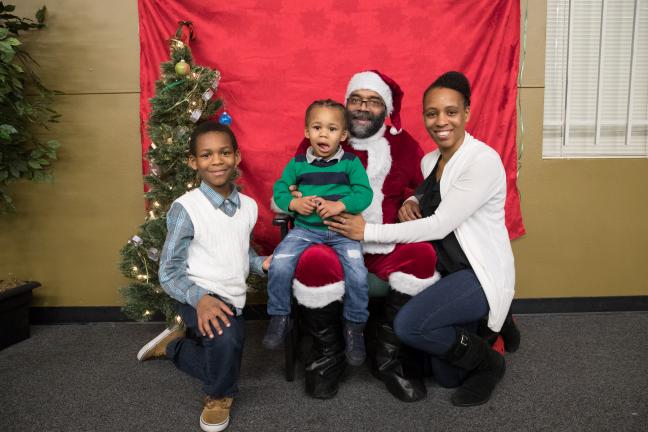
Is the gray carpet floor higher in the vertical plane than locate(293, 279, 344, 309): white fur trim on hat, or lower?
lower

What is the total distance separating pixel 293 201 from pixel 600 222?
221 centimetres

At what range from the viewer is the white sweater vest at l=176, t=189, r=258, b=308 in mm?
1907

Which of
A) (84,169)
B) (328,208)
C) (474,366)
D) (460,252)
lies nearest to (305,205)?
(328,208)

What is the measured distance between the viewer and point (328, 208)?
2070 mm

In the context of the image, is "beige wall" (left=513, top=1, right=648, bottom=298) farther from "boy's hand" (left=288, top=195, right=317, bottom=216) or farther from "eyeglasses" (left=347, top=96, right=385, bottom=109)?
"boy's hand" (left=288, top=195, right=317, bottom=216)

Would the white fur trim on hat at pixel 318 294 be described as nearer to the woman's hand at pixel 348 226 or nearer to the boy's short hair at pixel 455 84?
the woman's hand at pixel 348 226

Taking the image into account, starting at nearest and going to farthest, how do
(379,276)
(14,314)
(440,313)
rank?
(440,313) → (379,276) → (14,314)

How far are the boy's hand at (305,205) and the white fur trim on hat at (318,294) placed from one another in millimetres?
312

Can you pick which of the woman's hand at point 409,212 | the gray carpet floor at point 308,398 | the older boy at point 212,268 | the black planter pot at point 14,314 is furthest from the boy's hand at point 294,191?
the black planter pot at point 14,314

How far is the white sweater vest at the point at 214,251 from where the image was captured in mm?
1907

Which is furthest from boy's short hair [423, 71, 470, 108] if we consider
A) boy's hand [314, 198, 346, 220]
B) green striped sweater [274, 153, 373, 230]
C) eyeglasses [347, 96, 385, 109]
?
boy's hand [314, 198, 346, 220]

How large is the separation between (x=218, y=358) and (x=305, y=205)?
74cm

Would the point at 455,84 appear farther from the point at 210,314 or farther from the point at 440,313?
the point at 210,314

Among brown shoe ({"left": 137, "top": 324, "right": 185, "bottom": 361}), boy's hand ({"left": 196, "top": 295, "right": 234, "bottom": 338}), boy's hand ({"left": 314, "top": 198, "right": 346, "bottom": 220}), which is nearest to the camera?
boy's hand ({"left": 196, "top": 295, "right": 234, "bottom": 338})
